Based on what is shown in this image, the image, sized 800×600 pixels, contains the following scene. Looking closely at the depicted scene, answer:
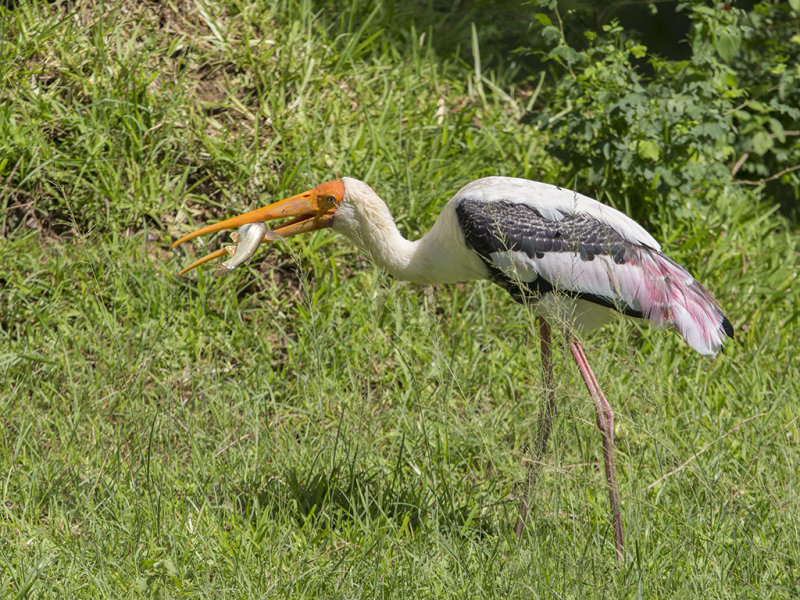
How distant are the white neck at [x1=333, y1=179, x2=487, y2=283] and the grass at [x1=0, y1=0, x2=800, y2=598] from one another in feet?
0.89

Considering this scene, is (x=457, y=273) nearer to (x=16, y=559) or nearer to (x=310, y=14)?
(x=16, y=559)

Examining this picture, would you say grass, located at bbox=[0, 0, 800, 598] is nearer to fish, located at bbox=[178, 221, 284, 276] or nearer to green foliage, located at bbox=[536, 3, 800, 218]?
green foliage, located at bbox=[536, 3, 800, 218]

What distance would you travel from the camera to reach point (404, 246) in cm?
362

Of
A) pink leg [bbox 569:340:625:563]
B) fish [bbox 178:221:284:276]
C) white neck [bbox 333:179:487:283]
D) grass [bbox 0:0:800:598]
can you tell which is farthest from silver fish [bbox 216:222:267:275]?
pink leg [bbox 569:340:625:563]

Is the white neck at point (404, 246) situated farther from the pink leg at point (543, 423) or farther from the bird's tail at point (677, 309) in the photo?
the bird's tail at point (677, 309)

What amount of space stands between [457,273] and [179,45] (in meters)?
2.11

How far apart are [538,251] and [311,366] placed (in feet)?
3.73

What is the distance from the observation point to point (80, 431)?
355cm

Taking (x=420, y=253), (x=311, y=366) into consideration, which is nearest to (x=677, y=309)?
(x=420, y=253)

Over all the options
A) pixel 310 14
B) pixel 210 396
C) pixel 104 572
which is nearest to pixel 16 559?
pixel 104 572

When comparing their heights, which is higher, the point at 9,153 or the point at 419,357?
the point at 9,153

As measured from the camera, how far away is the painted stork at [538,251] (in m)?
3.46

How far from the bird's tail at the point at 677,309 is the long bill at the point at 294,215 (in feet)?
3.83

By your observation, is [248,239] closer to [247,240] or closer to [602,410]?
[247,240]
